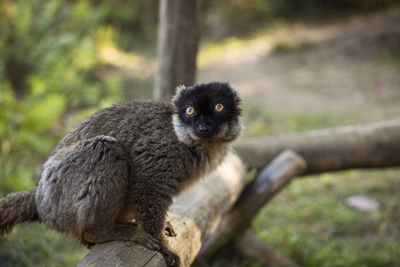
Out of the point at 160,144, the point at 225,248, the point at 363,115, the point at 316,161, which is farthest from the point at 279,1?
the point at 160,144

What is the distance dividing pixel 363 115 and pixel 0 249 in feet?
24.3

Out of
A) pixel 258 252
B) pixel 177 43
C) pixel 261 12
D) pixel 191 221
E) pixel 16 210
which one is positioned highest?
pixel 261 12

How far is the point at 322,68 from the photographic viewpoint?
1168 cm

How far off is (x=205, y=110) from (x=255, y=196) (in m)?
1.78

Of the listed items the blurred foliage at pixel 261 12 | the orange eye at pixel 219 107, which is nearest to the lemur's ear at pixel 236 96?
the orange eye at pixel 219 107

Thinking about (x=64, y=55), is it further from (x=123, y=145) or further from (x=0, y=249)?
(x=123, y=145)

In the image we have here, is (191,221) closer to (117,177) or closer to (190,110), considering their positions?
(117,177)

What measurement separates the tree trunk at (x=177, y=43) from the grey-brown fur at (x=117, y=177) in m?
1.58

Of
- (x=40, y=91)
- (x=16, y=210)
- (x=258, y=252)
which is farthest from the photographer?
(x=40, y=91)

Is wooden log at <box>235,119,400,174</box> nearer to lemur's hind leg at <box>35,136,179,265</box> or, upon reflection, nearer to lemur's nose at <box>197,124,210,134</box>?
lemur's nose at <box>197,124,210,134</box>

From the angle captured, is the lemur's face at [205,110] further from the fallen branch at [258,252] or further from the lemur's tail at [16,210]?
the fallen branch at [258,252]

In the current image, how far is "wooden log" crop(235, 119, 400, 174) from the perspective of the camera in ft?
17.2

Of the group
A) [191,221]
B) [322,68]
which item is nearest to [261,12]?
[322,68]

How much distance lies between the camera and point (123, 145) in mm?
2980
